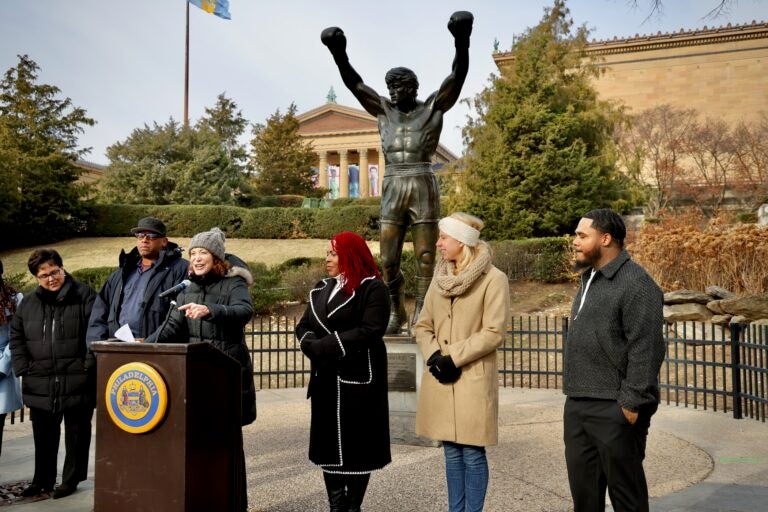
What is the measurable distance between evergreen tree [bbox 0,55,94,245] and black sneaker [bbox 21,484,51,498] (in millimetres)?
24611

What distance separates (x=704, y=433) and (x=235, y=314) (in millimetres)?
5265

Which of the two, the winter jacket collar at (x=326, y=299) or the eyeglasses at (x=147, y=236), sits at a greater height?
the eyeglasses at (x=147, y=236)

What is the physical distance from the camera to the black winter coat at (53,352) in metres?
Answer: 4.80

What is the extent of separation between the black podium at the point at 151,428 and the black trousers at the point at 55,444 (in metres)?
1.99

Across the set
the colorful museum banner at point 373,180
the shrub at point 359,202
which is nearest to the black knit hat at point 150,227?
the shrub at point 359,202

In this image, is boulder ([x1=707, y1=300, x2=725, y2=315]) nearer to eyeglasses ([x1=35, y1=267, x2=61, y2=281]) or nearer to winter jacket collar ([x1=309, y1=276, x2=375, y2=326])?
winter jacket collar ([x1=309, y1=276, x2=375, y2=326])

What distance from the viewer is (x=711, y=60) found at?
37.4 m

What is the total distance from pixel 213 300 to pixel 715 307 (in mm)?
11184

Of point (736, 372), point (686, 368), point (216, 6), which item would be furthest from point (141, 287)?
point (216, 6)

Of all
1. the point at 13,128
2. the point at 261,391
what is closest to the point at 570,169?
the point at 261,391

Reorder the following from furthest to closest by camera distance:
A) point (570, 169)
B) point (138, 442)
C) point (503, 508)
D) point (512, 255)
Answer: point (570, 169), point (512, 255), point (503, 508), point (138, 442)

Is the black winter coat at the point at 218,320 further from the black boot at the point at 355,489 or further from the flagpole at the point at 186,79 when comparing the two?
the flagpole at the point at 186,79

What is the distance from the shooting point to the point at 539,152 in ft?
73.0

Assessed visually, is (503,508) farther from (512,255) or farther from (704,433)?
(512,255)
